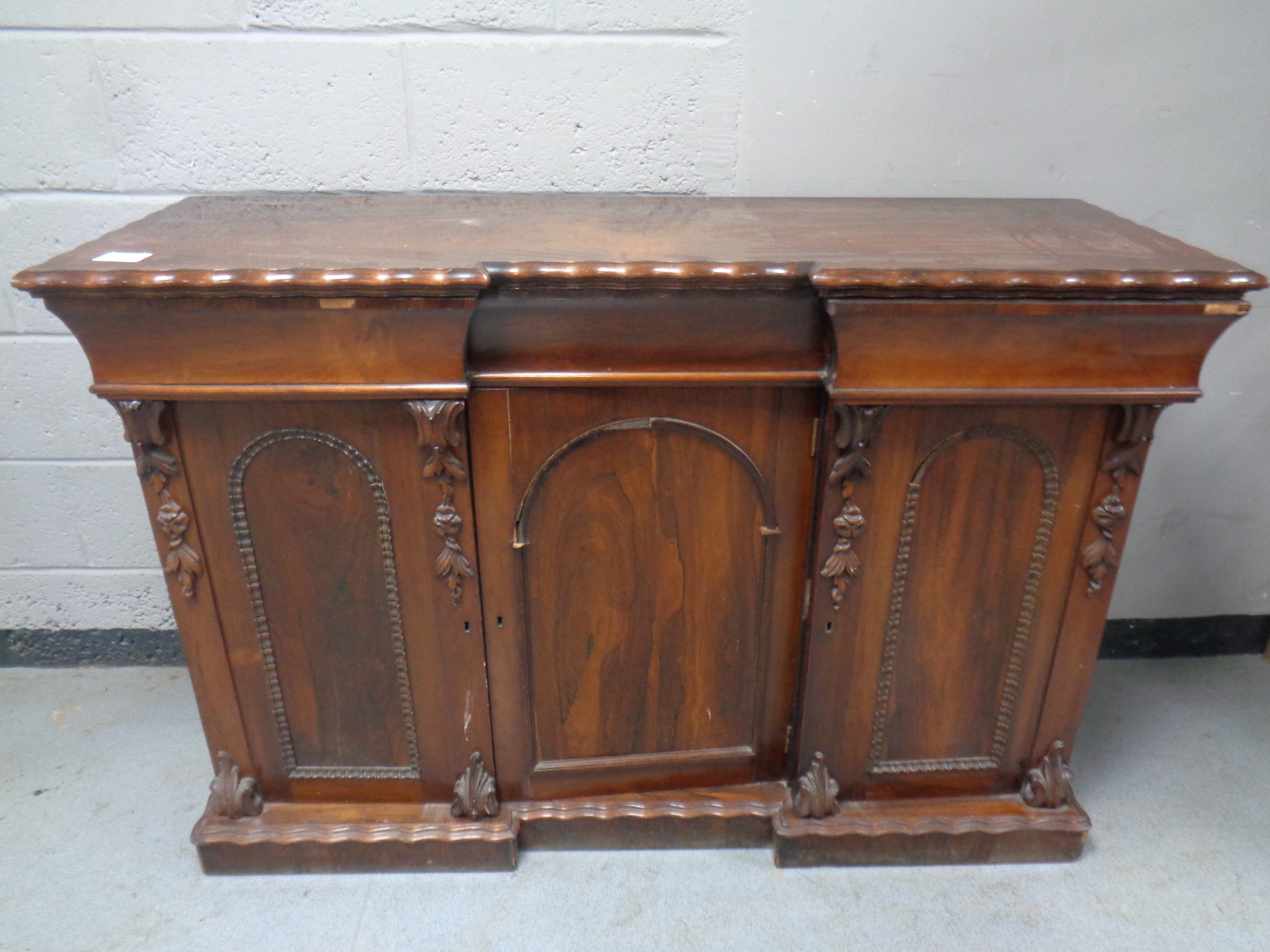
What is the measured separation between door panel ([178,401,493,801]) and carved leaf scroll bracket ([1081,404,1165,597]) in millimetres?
928

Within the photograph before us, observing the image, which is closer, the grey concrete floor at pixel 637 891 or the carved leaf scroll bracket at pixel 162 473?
the carved leaf scroll bracket at pixel 162 473

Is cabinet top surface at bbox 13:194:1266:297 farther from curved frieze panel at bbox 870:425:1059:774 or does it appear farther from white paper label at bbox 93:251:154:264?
curved frieze panel at bbox 870:425:1059:774

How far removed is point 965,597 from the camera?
1388 millimetres

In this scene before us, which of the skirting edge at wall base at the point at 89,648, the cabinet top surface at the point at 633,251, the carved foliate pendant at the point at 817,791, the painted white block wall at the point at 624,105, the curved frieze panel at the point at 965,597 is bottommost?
the skirting edge at wall base at the point at 89,648

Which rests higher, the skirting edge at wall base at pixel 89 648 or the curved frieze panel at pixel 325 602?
the curved frieze panel at pixel 325 602

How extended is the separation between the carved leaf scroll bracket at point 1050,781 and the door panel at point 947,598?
0.08 feet

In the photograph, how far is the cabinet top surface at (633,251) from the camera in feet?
3.63

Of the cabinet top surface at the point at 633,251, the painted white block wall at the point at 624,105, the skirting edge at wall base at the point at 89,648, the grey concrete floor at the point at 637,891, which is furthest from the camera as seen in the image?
the skirting edge at wall base at the point at 89,648

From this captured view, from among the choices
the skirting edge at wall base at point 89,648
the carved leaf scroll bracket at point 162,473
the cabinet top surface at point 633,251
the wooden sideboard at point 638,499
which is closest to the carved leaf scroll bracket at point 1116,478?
the wooden sideboard at point 638,499

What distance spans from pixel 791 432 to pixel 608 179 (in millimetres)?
642

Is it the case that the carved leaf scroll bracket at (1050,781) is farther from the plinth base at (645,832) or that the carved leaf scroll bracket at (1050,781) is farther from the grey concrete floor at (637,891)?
the grey concrete floor at (637,891)

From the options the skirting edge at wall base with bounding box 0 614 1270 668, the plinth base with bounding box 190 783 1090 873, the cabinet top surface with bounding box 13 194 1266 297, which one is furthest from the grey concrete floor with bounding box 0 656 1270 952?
the cabinet top surface with bounding box 13 194 1266 297

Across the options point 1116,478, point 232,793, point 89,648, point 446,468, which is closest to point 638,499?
point 446,468

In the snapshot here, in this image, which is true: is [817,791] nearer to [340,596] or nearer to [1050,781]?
[1050,781]
